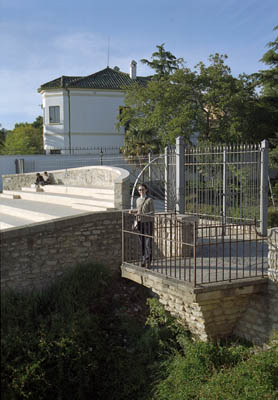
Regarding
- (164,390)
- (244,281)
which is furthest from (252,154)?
(164,390)

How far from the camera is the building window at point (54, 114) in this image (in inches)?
1075

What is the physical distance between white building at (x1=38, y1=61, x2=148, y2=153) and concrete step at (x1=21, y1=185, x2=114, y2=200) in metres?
10.7

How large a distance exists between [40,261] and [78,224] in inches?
45.0

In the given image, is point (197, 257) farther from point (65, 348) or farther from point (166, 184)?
point (65, 348)

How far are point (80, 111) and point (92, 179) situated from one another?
45.9ft

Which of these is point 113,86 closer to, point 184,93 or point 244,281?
point 184,93

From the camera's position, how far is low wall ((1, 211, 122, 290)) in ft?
27.1

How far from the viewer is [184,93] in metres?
18.7

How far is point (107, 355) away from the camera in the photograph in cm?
795

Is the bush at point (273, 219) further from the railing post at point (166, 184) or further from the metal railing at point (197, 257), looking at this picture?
the railing post at point (166, 184)

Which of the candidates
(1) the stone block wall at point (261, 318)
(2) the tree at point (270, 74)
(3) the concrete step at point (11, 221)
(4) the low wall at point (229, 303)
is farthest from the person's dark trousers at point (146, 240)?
(2) the tree at point (270, 74)

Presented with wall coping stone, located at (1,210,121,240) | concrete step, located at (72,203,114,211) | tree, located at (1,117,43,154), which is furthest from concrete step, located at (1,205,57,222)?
tree, located at (1,117,43,154)

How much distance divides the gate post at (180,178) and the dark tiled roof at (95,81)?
17.2m

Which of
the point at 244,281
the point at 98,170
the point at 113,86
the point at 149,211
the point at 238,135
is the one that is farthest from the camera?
the point at 113,86
